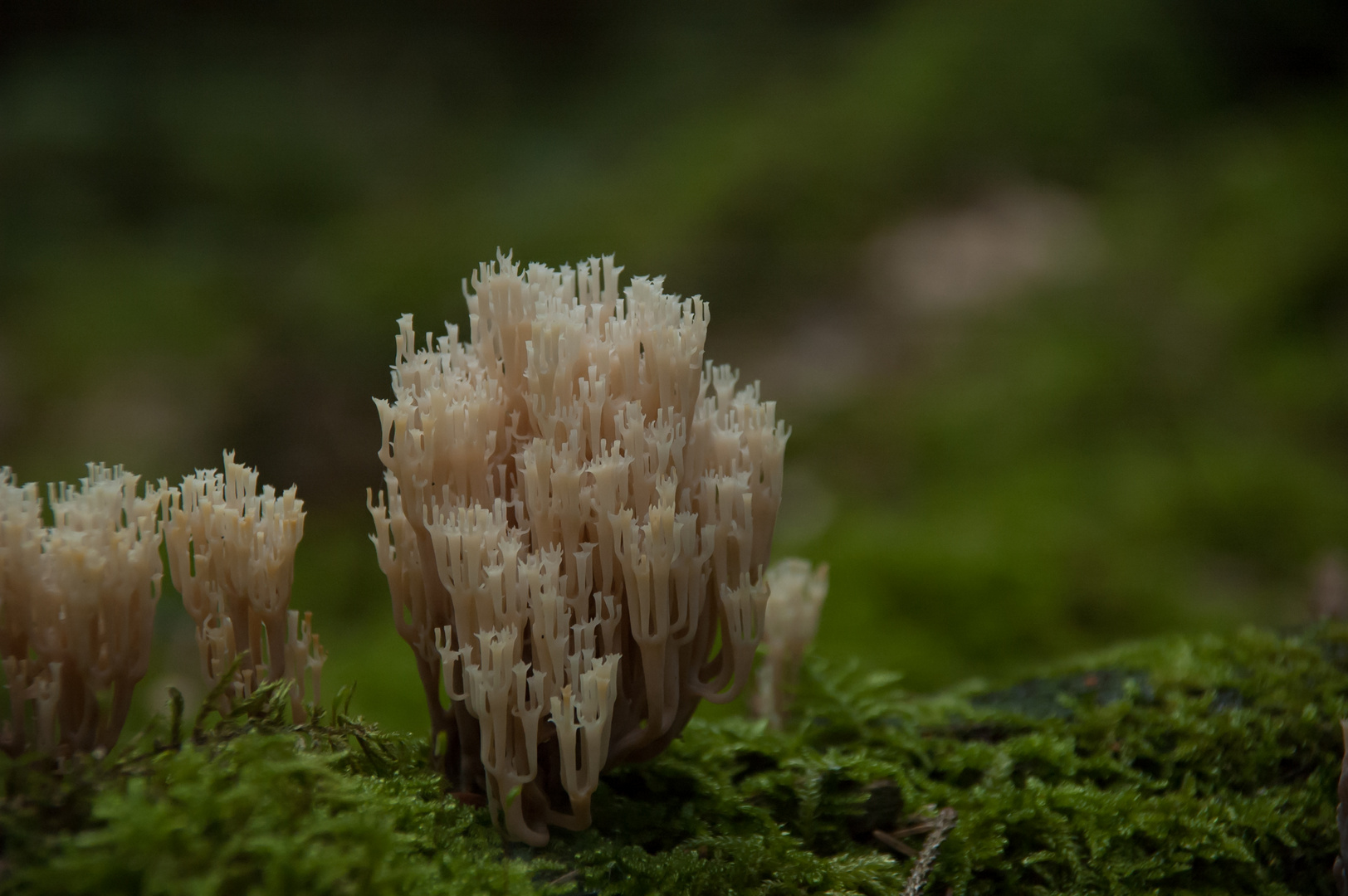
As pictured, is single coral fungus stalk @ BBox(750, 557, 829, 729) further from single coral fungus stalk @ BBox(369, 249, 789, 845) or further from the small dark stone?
single coral fungus stalk @ BBox(369, 249, 789, 845)

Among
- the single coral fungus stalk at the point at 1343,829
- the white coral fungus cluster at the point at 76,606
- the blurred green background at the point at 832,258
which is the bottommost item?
the single coral fungus stalk at the point at 1343,829

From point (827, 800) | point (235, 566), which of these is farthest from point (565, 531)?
point (827, 800)

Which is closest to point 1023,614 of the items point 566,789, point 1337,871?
point 1337,871

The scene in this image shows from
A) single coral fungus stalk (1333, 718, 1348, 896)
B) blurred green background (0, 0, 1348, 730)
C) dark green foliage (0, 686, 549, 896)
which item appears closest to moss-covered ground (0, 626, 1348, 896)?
dark green foliage (0, 686, 549, 896)

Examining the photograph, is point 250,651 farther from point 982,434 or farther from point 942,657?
point 982,434

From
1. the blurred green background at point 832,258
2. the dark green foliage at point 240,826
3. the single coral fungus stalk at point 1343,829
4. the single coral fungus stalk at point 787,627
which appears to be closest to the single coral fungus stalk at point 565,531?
the dark green foliage at point 240,826

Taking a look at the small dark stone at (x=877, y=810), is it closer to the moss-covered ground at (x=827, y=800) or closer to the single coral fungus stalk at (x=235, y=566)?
the moss-covered ground at (x=827, y=800)
